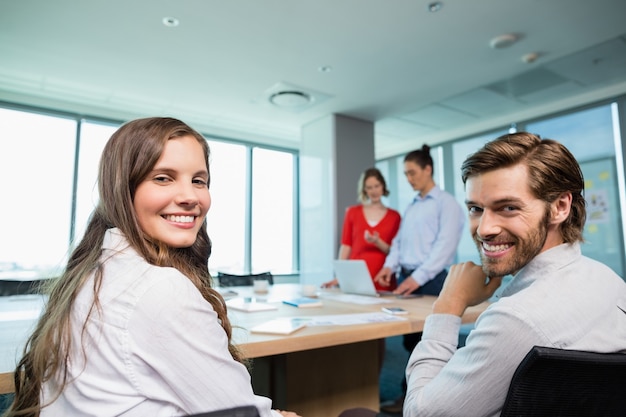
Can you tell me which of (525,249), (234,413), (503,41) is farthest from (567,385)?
(503,41)

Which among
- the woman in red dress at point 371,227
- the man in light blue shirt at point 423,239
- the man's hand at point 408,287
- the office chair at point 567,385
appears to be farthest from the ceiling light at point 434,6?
the office chair at point 567,385

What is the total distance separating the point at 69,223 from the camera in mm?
5207

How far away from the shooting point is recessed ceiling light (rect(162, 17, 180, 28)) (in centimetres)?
332

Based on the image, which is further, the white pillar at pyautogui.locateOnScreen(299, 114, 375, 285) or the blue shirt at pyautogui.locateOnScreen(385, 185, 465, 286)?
the white pillar at pyautogui.locateOnScreen(299, 114, 375, 285)

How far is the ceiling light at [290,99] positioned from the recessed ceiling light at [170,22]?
1690mm

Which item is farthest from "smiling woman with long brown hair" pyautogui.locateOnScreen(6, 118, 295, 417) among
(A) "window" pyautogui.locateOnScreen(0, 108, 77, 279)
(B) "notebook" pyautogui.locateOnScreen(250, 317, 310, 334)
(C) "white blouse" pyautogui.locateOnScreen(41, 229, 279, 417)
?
(A) "window" pyautogui.locateOnScreen(0, 108, 77, 279)

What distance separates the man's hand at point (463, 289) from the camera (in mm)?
1123

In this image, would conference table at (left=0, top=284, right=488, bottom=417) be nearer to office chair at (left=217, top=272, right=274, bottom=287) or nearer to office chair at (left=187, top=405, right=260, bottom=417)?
office chair at (left=187, top=405, right=260, bottom=417)

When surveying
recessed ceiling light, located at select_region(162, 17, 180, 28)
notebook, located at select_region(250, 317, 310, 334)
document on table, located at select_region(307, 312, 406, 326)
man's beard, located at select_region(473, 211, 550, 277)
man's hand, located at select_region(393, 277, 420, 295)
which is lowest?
document on table, located at select_region(307, 312, 406, 326)

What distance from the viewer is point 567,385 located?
0.69 m

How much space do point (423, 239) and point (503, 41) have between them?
86.4 inches

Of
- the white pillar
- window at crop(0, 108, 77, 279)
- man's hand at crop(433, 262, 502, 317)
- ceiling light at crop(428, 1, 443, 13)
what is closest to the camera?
man's hand at crop(433, 262, 502, 317)

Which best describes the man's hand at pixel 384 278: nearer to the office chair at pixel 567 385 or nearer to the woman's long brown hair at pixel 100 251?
the woman's long brown hair at pixel 100 251

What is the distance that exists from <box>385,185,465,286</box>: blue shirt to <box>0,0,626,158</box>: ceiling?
5.28ft
